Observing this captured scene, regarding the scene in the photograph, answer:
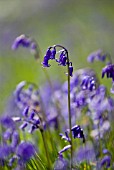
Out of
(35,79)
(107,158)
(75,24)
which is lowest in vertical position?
(107,158)

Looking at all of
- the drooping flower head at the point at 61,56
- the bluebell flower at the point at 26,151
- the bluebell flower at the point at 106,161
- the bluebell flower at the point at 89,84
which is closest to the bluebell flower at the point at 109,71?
the bluebell flower at the point at 89,84

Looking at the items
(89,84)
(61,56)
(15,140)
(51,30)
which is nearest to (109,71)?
(89,84)

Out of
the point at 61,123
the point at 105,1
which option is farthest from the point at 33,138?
the point at 105,1

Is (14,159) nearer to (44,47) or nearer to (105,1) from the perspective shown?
(44,47)

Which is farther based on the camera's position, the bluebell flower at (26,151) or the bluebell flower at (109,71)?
the bluebell flower at (109,71)

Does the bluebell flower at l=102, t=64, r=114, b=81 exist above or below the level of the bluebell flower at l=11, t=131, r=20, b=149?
above

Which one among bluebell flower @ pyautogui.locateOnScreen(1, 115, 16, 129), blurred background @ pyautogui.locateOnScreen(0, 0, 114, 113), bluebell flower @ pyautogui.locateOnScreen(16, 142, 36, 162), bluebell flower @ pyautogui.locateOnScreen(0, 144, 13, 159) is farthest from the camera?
blurred background @ pyautogui.locateOnScreen(0, 0, 114, 113)

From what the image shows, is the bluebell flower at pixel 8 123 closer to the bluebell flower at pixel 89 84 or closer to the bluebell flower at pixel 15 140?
the bluebell flower at pixel 15 140

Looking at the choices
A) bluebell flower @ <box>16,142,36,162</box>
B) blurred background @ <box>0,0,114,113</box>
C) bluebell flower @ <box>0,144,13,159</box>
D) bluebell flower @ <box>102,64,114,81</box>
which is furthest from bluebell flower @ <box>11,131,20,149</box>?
blurred background @ <box>0,0,114,113</box>

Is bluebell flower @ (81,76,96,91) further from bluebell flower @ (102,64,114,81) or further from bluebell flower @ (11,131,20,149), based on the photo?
bluebell flower @ (11,131,20,149)
